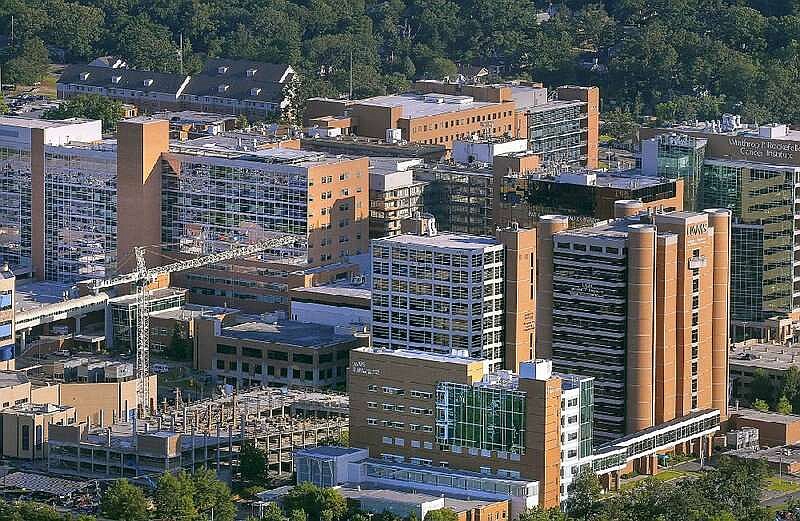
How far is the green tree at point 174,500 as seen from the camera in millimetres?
65688

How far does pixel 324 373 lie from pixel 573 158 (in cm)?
2944

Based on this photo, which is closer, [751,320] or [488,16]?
[751,320]

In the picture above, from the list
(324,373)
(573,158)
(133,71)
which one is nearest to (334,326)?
(324,373)

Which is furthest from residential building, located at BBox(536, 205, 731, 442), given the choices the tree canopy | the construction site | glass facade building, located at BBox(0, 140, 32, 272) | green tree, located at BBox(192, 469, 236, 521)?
the tree canopy

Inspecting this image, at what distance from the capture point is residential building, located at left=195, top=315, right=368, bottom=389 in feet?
259

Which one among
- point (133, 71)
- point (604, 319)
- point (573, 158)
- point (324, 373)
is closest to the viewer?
point (604, 319)

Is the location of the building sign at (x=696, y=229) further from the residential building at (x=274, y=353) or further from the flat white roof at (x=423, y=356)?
the residential building at (x=274, y=353)

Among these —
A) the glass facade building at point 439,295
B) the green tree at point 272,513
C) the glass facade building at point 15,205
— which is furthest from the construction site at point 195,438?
the glass facade building at point 15,205

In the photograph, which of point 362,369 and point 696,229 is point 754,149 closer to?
point 696,229

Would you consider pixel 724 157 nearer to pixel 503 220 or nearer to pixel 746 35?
pixel 503 220

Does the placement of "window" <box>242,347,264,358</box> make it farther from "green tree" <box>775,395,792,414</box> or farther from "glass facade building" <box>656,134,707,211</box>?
"green tree" <box>775,395,792,414</box>

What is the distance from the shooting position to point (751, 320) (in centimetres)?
8550

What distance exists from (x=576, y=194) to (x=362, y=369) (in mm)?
15120

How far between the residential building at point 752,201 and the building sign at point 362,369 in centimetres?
1913
